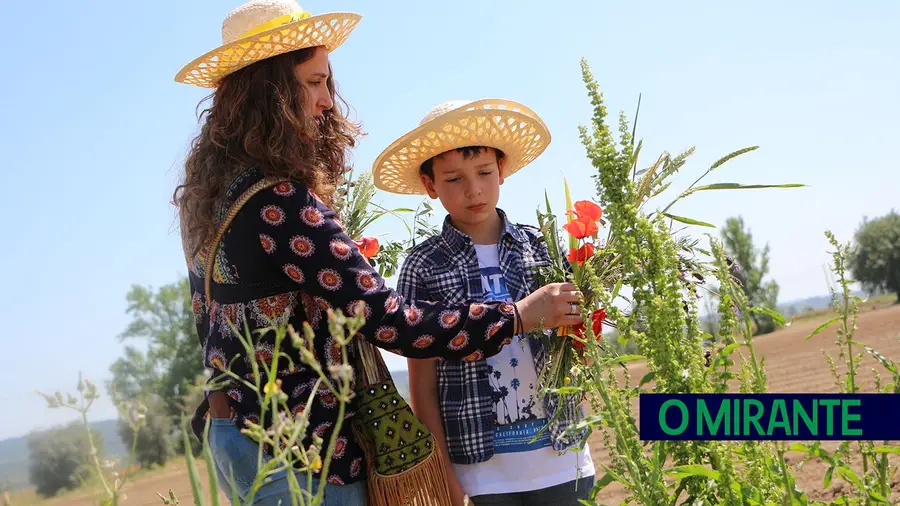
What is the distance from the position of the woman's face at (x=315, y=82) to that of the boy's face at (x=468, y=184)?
0.52m

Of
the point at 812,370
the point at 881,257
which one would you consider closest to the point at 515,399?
the point at 812,370

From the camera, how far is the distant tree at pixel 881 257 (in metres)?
38.6

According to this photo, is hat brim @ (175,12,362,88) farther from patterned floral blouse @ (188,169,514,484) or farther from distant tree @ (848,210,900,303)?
distant tree @ (848,210,900,303)

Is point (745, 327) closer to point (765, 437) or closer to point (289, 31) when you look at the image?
point (765, 437)

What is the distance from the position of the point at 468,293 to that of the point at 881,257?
136ft

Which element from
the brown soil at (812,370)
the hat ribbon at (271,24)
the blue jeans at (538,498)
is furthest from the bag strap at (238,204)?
the brown soil at (812,370)

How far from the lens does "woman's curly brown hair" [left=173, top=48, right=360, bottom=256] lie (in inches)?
88.0

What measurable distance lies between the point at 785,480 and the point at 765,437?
0.21 ft

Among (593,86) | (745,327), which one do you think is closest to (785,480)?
(745,327)

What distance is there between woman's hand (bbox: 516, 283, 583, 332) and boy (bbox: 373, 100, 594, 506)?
0.35 metres

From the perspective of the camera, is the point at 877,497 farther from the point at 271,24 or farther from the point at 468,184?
the point at 271,24

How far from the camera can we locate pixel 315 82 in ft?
8.03

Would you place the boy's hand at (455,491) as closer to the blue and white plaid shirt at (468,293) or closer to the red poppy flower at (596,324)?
the blue and white plaid shirt at (468,293)

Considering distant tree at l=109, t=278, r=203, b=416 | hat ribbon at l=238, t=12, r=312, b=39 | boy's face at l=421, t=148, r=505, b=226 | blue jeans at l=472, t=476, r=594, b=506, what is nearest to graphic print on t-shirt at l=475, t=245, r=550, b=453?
blue jeans at l=472, t=476, r=594, b=506
